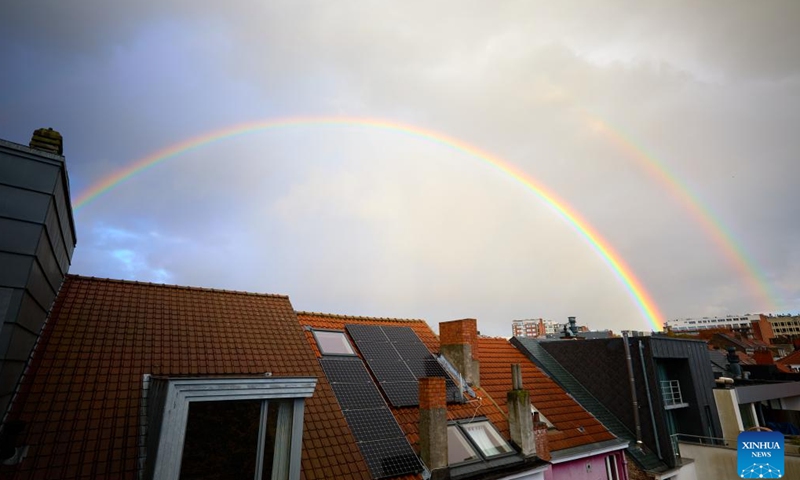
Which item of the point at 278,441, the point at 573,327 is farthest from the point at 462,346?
the point at 573,327

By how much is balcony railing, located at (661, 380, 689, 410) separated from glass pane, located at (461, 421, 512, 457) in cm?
1226

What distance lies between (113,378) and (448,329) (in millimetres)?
10786

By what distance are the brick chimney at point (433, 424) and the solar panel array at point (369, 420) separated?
0.35 metres

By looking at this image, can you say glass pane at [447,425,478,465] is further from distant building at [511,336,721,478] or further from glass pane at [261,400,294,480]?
distant building at [511,336,721,478]

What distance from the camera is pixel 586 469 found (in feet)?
47.6

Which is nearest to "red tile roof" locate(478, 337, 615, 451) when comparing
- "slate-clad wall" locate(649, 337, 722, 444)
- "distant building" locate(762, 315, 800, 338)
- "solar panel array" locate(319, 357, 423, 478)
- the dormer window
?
the dormer window

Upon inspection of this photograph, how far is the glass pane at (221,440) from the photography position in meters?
6.73

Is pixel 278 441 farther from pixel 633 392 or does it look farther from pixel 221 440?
pixel 633 392

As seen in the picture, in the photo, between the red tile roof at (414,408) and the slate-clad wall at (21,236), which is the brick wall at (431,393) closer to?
the red tile roof at (414,408)

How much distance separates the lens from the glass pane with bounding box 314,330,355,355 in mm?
12829

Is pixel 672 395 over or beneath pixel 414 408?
over

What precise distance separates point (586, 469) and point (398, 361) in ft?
26.6

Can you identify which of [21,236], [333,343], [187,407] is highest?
[21,236]

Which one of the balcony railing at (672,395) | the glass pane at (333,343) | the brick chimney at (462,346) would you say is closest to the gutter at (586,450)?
the brick chimney at (462,346)
